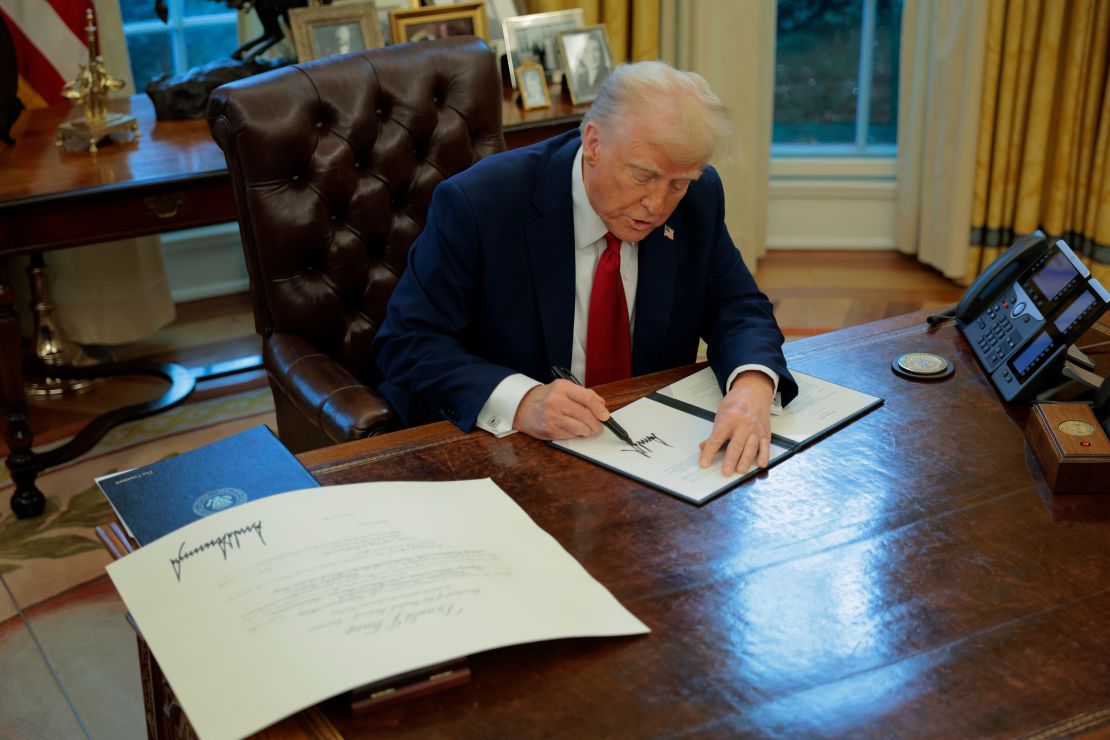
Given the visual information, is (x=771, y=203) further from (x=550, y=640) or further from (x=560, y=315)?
(x=550, y=640)

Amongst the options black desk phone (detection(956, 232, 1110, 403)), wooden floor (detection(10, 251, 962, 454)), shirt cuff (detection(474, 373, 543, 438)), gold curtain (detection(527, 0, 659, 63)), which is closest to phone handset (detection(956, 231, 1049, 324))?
black desk phone (detection(956, 232, 1110, 403))

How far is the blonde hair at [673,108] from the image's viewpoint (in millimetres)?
1808

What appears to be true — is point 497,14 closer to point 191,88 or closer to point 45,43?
point 191,88

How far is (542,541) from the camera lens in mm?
1404

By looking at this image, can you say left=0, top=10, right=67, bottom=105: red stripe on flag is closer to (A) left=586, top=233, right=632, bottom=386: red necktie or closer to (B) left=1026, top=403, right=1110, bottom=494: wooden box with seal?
(A) left=586, top=233, right=632, bottom=386: red necktie

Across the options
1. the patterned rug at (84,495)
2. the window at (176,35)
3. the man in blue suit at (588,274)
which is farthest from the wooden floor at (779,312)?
the man in blue suit at (588,274)

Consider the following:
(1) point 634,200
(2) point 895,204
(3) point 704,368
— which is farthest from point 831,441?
(2) point 895,204

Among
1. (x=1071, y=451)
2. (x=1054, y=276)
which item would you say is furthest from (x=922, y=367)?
(x=1071, y=451)

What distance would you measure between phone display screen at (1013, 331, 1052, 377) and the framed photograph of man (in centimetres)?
197

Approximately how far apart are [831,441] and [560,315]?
58cm

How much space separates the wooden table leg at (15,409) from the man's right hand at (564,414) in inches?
66.1

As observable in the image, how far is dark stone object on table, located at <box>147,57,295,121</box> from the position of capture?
3.32 metres

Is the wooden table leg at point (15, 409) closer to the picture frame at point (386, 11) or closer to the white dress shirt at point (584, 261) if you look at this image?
the picture frame at point (386, 11)

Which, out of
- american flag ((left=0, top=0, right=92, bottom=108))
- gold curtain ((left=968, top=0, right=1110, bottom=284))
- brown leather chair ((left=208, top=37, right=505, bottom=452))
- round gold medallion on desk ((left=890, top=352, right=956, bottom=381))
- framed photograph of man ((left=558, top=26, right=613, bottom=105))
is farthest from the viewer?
gold curtain ((left=968, top=0, right=1110, bottom=284))
